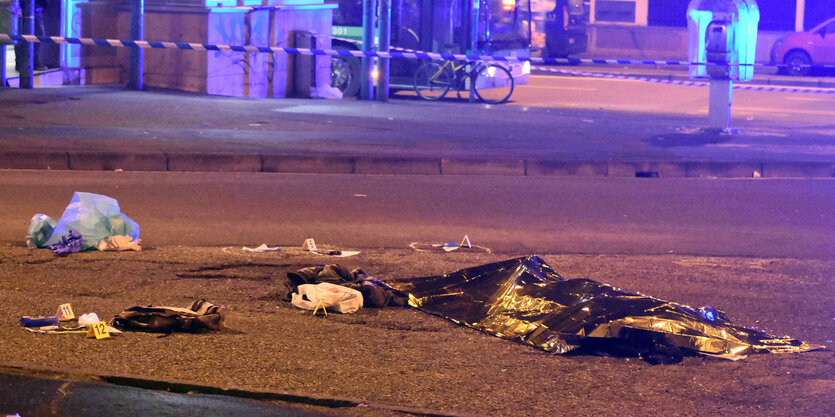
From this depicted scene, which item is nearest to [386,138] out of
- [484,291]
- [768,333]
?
[484,291]

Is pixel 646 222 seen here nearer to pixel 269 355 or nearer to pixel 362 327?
pixel 362 327

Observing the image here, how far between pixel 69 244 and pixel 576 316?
3.37m

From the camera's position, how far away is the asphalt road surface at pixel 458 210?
7.86 metres

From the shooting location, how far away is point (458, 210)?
9148mm

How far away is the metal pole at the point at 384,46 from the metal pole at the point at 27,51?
18.5 feet

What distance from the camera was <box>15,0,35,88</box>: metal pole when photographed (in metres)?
15.9

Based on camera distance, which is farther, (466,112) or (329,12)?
(329,12)

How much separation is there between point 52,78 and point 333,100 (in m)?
4.52

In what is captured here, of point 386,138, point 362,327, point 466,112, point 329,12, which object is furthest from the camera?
point 329,12

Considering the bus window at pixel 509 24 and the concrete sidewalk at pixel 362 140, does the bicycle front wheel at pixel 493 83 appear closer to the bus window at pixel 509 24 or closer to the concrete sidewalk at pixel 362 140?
the bus window at pixel 509 24

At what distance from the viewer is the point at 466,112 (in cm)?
1733

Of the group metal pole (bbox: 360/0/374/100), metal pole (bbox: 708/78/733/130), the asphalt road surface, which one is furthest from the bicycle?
the asphalt road surface

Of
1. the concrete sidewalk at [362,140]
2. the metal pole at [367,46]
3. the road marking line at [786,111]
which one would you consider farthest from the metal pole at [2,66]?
the road marking line at [786,111]

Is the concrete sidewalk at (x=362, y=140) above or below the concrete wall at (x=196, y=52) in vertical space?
below
